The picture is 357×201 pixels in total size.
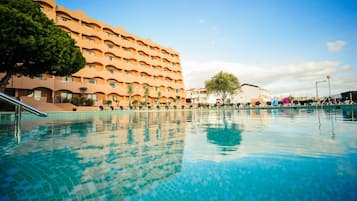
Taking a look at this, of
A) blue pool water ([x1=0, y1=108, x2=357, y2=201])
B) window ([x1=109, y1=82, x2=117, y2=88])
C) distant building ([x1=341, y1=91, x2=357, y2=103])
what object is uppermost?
window ([x1=109, y1=82, x2=117, y2=88])

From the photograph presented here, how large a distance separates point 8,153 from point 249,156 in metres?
4.99

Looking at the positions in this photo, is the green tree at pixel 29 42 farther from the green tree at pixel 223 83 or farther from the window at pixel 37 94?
the green tree at pixel 223 83

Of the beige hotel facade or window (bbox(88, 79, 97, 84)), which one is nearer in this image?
the beige hotel facade

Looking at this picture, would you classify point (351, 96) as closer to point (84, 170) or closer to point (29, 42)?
point (84, 170)

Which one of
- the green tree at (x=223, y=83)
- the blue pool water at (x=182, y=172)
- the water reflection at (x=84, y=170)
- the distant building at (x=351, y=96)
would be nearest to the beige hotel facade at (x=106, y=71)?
the green tree at (x=223, y=83)

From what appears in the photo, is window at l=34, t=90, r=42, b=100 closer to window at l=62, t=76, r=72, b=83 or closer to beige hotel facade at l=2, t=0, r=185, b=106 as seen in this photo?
beige hotel facade at l=2, t=0, r=185, b=106

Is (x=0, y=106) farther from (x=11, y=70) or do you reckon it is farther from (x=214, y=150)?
(x=214, y=150)

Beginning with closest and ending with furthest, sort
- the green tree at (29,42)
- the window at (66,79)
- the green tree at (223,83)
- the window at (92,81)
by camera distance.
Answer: the green tree at (29,42)
the window at (66,79)
the window at (92,81)
the green tree at (223,83)

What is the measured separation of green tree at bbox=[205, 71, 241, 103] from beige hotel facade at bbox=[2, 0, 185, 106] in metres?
10.4

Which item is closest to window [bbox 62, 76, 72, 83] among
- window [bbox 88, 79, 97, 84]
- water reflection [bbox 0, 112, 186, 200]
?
window [bbox 88, 79, 97, 84]

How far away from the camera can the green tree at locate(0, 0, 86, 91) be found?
12.8 m

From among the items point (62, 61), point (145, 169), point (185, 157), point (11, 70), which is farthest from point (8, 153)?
point (11, 70)

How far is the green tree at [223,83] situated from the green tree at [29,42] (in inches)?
1352

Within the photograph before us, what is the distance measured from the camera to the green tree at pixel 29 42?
12789mm
